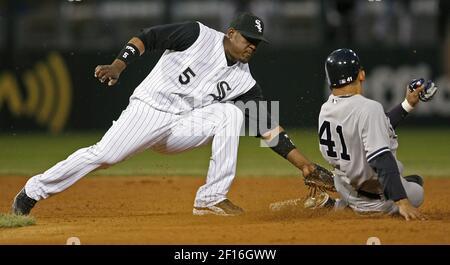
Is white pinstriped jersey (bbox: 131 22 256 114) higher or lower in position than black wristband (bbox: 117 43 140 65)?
lower

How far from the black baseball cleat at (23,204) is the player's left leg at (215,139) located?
1041 mm

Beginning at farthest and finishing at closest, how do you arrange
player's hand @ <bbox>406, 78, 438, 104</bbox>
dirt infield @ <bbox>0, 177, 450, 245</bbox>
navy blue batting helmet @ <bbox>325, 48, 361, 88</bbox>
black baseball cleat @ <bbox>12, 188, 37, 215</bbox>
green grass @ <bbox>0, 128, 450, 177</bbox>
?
1. green grass @ <bbox>0, 128, 450, 177</bbox>
2. player's hand @ <bbox>406, 78, 438, 104</bbox>
3. black baseball cleat @ <bbox>12, 188, 37, 215</bbox>
4. navy blue batting helmet @ <bbox>325, 48, 361, 88</bbox>
5. dirt infield @ <bbox>0, 177, 450, 245</bbox>

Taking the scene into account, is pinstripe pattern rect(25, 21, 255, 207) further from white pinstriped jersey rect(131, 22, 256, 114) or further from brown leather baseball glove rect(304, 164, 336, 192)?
brown leather baseball glove rect(304, 164, 336, 192)

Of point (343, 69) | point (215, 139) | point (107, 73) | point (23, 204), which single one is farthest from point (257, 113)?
point (23, 204)

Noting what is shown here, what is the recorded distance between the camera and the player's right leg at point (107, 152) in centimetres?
589

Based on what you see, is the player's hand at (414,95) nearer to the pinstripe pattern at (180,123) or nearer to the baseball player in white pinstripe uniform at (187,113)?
the baseball player in white pinstripe uniform at (187,113)

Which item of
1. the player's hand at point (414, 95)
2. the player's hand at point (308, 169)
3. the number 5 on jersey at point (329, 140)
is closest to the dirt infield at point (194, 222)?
the player's hand at point (308, 169)

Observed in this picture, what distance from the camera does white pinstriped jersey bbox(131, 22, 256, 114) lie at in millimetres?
6117

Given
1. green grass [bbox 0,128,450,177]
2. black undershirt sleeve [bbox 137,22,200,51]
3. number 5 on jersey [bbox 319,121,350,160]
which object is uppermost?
black undershirt sleeve [bbox 137,22,200,51]

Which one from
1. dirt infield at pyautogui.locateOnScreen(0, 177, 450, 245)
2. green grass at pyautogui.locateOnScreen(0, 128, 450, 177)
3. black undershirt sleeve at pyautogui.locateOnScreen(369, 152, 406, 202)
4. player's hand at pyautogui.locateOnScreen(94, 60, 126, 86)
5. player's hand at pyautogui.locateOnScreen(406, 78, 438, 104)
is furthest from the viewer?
green grass at pyautogui.locateOnScreen(0, 128, 450, 177)

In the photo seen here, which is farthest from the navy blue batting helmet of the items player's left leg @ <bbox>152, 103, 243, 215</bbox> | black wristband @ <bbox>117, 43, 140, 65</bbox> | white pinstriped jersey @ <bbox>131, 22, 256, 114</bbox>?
black wristband @ <bbox>117, 43, 140, 65</bbox>

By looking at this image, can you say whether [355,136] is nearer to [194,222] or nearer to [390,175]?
[390,175]

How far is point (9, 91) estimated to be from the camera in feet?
49.0
